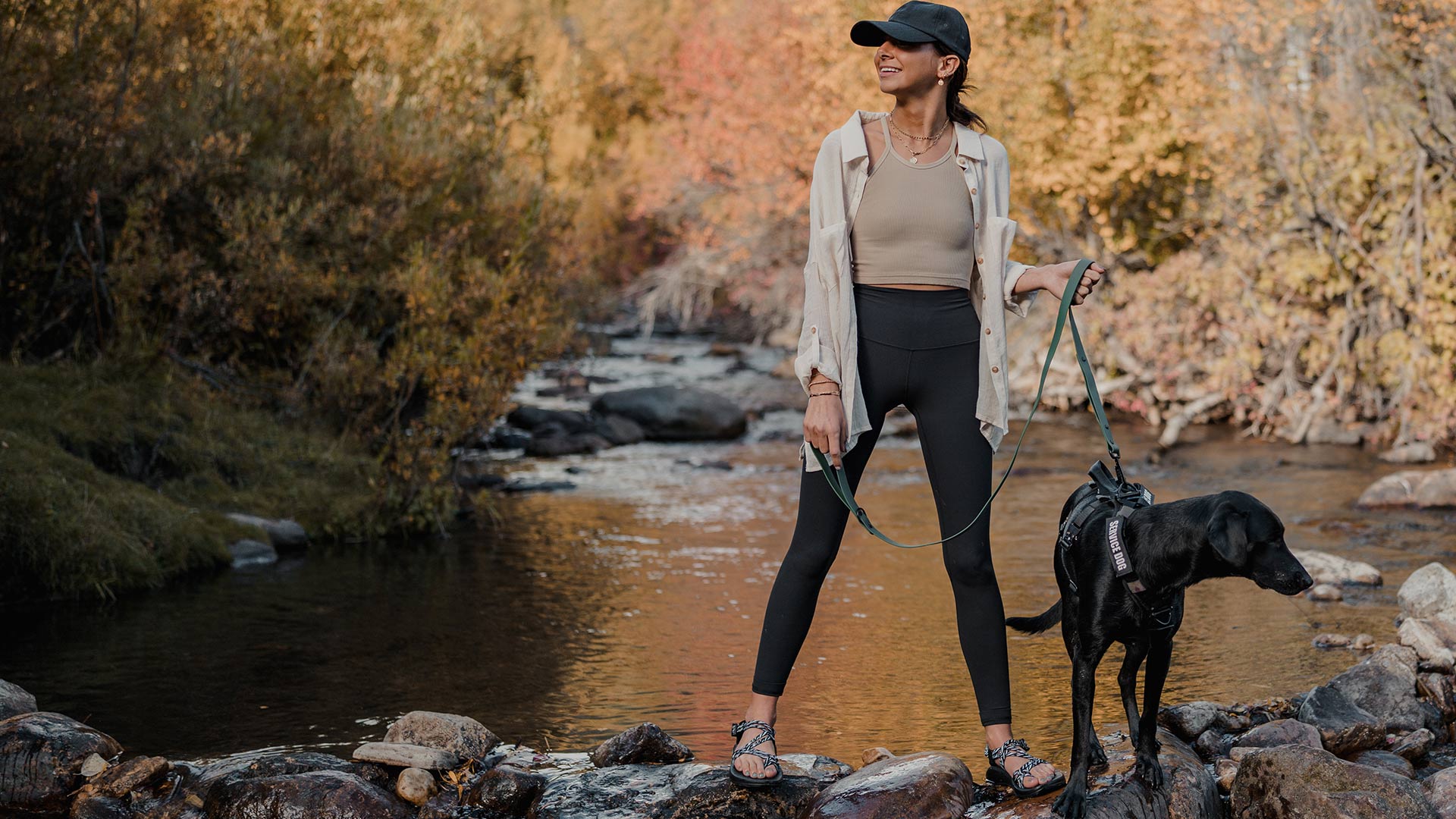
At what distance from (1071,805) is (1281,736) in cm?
150

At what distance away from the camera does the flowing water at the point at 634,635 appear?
546cm

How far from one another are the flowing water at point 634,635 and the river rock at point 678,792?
578 millimetres

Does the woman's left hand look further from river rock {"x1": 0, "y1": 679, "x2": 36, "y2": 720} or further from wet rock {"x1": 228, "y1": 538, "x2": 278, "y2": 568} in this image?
wet rock {"x1": 228, "y1": 538, "x2": 278, "y2": 568}

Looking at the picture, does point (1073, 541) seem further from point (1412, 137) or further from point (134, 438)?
point (1412, 137)

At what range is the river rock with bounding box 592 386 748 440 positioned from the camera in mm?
15938

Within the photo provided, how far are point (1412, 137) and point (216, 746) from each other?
37.1ft

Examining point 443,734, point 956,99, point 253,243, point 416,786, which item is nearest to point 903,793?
point 416,786

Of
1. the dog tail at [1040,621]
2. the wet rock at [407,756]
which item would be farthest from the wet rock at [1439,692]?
the wet rock at [407,756]

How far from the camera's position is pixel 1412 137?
11945mm

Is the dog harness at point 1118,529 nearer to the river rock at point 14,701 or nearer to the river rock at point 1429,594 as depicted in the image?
the river rock at point 1429,594

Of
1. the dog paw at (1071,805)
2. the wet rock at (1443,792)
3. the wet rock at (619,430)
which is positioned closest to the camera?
the dog paw at (1071,805)

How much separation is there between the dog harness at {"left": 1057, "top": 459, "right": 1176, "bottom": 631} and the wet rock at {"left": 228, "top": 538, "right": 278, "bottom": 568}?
20.7 feet

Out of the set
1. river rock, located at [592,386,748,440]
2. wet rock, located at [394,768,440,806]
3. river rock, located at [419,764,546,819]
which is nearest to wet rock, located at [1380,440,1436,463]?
river rock, located at [592,386,748,440]

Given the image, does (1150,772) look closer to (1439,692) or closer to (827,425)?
(827,425)
